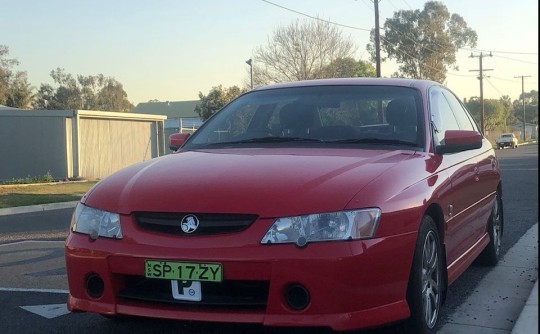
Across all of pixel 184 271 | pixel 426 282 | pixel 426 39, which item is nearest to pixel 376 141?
pixel 426 282

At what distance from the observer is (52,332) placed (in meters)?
4.32

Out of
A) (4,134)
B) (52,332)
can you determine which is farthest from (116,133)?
(52,332)

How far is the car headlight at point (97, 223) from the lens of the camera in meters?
3.60

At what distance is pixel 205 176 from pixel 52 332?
1.52 metres

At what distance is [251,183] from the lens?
3580 mm

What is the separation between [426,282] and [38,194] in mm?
14423

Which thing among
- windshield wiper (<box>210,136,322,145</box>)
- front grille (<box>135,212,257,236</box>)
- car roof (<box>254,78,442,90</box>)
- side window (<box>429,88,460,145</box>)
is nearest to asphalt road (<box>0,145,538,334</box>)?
front grille (<box>135,212,257,236</box>)

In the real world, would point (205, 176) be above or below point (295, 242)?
above

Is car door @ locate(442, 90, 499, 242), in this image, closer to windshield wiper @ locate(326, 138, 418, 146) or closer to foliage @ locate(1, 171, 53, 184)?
windshield wiper @ locate(326, 138, 418, 146)

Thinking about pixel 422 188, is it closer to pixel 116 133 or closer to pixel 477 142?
pixel 477 142

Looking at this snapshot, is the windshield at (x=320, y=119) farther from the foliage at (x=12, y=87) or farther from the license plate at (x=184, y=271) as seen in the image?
the foliage at (x=12, y=87)

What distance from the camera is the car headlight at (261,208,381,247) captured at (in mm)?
3293

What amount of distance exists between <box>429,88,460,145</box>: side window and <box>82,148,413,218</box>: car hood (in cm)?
60

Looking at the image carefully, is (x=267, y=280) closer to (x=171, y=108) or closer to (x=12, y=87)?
(x=12, y=87)
